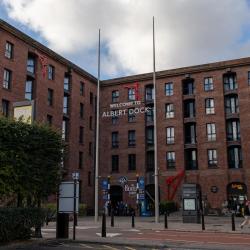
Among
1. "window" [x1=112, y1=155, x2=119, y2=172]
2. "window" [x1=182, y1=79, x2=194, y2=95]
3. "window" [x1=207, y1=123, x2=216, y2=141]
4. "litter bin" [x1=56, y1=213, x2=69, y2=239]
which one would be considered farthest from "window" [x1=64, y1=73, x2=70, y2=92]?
"litter bin" [x1=56, y1=213, x2=69, y2=239]

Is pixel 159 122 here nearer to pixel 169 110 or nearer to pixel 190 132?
pixel 169 110

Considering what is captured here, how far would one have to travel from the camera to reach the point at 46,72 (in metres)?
46.6

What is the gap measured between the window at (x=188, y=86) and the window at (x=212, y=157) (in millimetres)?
8012

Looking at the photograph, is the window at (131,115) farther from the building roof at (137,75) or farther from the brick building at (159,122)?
the building roof at (137,75)

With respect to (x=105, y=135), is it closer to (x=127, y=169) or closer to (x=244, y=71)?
(x=127, y=169)

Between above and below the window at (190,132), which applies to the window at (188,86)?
above

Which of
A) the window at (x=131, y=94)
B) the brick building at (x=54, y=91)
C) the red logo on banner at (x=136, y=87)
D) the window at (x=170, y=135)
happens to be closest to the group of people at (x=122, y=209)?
the brick building at (x=54, y=91)

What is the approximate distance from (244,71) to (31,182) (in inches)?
1522

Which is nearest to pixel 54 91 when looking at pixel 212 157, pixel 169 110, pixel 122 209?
pixel 169 110

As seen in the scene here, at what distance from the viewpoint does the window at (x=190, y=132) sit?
170 ft

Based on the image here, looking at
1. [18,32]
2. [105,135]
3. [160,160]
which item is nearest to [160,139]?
[160,160]

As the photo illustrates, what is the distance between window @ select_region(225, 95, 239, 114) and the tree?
35.8m

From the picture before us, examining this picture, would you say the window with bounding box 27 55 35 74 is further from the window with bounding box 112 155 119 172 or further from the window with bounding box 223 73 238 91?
the window with bounding box 223 73 238 91

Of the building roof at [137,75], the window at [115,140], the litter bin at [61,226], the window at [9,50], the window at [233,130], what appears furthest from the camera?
the window at [115,140]
